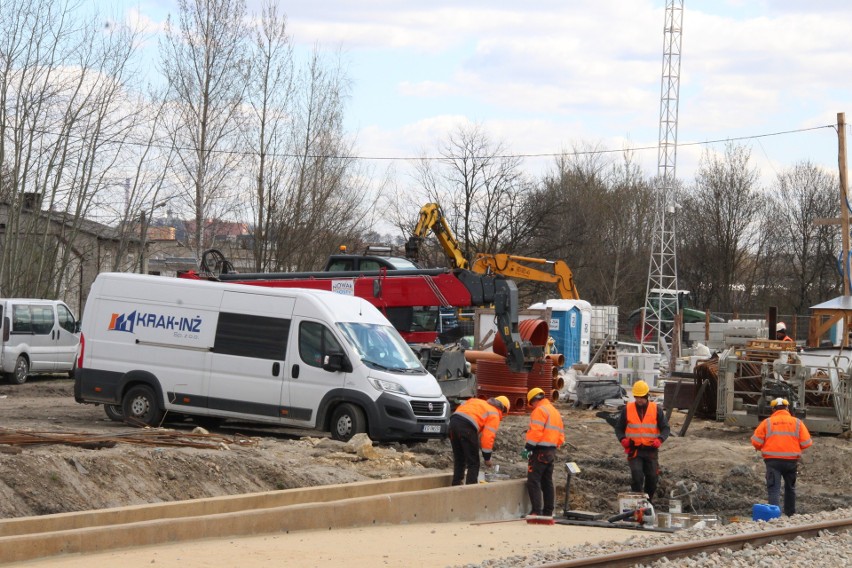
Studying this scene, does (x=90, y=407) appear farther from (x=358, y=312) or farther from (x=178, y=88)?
(x=178, y=88)

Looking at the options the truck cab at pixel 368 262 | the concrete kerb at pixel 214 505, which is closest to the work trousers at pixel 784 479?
the concrete kerb at pixel 214 505

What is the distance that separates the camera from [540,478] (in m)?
13.3

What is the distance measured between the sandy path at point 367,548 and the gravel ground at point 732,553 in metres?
0.69

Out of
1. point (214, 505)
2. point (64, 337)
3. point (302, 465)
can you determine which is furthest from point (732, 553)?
point (64, 337)

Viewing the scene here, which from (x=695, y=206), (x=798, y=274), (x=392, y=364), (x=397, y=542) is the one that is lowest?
(x=397, y=542)

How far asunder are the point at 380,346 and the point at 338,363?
0.97 metres

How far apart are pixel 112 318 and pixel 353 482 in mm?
6480

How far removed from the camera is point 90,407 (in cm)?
2141

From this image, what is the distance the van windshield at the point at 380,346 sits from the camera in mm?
17031

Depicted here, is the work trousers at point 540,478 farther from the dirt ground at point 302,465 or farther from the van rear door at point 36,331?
the van rear door at point 36,331

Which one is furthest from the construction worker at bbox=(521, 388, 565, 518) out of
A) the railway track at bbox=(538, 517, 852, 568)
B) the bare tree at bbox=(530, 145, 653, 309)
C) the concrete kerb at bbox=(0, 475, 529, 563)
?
the bare tree at bbox=(530, 145, 653, 309)

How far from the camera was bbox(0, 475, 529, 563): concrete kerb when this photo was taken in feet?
30.3

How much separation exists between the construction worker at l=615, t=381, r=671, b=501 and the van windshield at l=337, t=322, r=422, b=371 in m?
4.25

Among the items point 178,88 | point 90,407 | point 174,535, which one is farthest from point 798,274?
point 174,535
